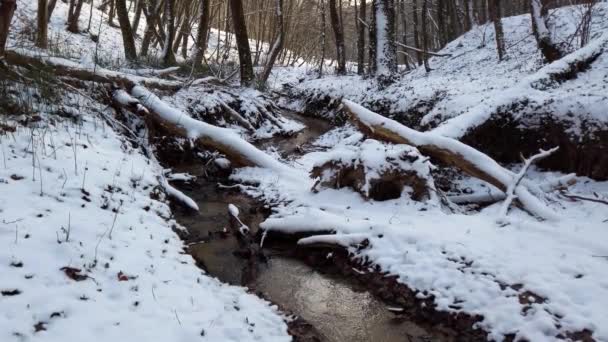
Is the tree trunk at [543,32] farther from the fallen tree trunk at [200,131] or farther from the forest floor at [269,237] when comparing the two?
the fallen tree trunk at [200,131]

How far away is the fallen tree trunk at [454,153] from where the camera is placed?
18.0ft

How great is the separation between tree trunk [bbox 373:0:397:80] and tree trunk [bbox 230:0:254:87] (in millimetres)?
3825

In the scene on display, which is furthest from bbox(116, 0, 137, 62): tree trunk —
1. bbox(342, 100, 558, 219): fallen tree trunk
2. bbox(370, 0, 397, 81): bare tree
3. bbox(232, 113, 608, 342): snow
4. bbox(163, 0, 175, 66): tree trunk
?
bbox(232, 113, 608, 342): snow

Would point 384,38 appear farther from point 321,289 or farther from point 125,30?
point 321,289

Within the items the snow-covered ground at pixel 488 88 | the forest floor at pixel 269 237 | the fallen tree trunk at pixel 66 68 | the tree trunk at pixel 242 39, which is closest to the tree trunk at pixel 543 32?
the snow-covered ground at pixel 488 88

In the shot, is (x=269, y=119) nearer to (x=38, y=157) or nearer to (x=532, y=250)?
(x=38, y=157)

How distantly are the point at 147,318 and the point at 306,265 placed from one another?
230 cm

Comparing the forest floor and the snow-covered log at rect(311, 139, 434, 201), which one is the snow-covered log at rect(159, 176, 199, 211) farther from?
the snow-covered log at rect(311, 139, 434, 201)

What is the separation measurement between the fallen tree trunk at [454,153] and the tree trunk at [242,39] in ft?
20.1

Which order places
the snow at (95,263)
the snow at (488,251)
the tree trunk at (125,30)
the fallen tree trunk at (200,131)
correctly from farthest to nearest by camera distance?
the tree trunk at (125,30) → the fallen tree trunk at (200,131) → the snow at (488,251) → the snow at (95,263)

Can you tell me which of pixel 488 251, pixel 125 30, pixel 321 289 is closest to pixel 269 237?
Answer: pixel 321 289

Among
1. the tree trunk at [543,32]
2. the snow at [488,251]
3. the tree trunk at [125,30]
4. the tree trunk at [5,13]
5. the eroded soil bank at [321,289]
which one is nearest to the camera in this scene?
the snow at [488,251]

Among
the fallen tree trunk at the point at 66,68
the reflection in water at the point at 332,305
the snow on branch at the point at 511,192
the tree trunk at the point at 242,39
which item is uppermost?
the tree trunk at the point at 242,39

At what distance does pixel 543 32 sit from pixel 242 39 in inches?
305
